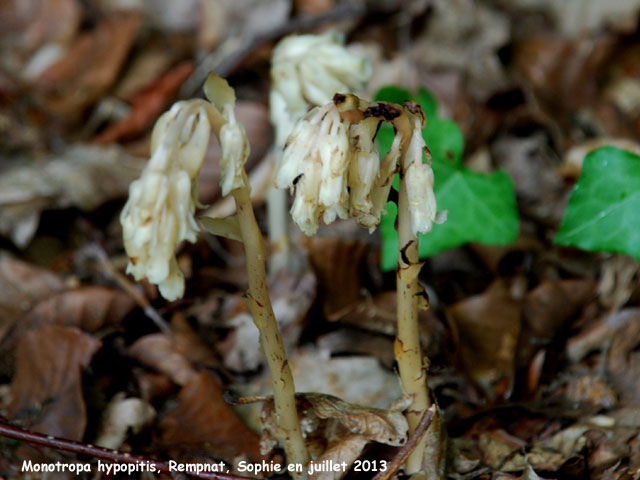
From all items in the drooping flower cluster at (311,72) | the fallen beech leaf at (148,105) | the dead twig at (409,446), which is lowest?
the dead twig at (409,446)

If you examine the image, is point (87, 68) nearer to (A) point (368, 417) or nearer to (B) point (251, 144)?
(B) point (251, 144)

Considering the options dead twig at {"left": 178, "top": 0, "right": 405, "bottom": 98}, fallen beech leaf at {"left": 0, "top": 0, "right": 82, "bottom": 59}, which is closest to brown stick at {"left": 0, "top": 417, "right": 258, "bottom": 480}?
dead twig at {"left": 178, "top": 0, "right": 405, "bottom": 98}

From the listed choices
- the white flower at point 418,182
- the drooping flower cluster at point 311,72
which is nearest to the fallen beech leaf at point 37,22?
the drooping flower cluster at point 311,72

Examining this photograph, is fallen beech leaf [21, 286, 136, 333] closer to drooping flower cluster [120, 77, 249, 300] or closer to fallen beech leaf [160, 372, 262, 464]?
fallen beech leaf [160, 372, 262, 464]

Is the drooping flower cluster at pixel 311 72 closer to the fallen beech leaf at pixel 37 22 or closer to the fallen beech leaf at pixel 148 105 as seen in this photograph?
the fallen beech leaf at pixel 148 105

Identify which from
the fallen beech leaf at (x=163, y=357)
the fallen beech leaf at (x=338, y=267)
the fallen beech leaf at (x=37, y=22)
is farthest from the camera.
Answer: the fallen beech leaf at (x=37, y=22)

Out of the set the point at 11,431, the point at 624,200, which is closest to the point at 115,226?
the point at 11,431
